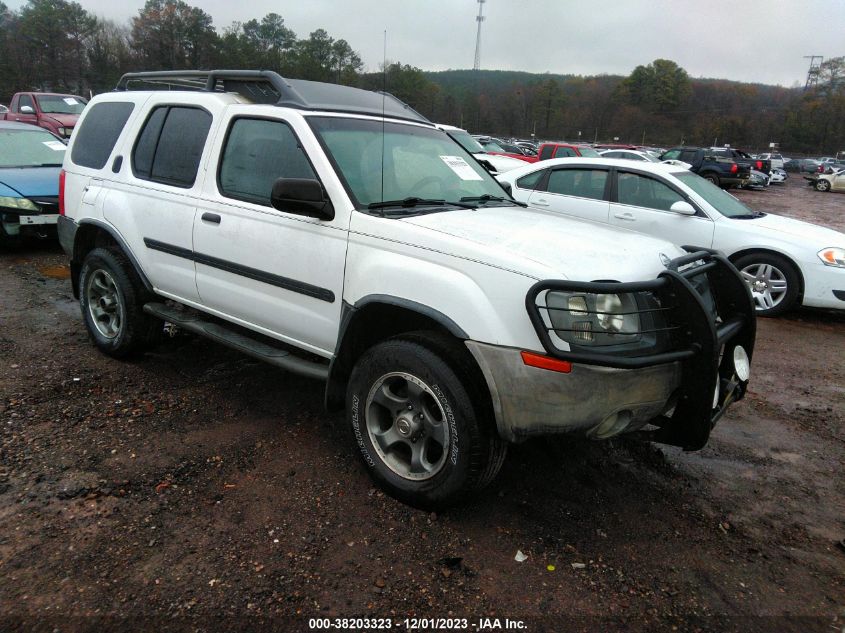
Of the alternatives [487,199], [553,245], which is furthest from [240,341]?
[553,245]

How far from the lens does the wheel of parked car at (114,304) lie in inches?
174

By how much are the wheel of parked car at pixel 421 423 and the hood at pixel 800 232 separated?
5731mm

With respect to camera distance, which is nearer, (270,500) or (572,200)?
(270,500)

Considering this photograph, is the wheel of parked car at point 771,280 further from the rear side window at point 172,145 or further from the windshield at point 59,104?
the windshield at point 59,104

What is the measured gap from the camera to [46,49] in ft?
169

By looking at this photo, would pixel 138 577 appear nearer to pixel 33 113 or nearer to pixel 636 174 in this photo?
pixel 636 174

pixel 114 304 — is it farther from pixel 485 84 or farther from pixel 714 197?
pixel 485 84

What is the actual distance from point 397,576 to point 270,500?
0.84 metres

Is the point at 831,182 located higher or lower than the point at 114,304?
higher

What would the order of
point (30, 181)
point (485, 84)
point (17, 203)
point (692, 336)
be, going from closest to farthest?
point (692, 336), point (17, 203), point (30, 181), point (485, 84)

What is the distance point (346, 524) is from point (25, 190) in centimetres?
742

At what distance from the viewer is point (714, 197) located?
7.29 meters

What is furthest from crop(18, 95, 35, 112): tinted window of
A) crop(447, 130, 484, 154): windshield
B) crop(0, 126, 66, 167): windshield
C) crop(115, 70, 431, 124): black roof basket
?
crop(115, 70, 431, 124): black roof basket

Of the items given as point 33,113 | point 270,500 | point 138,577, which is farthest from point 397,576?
point 33,113
